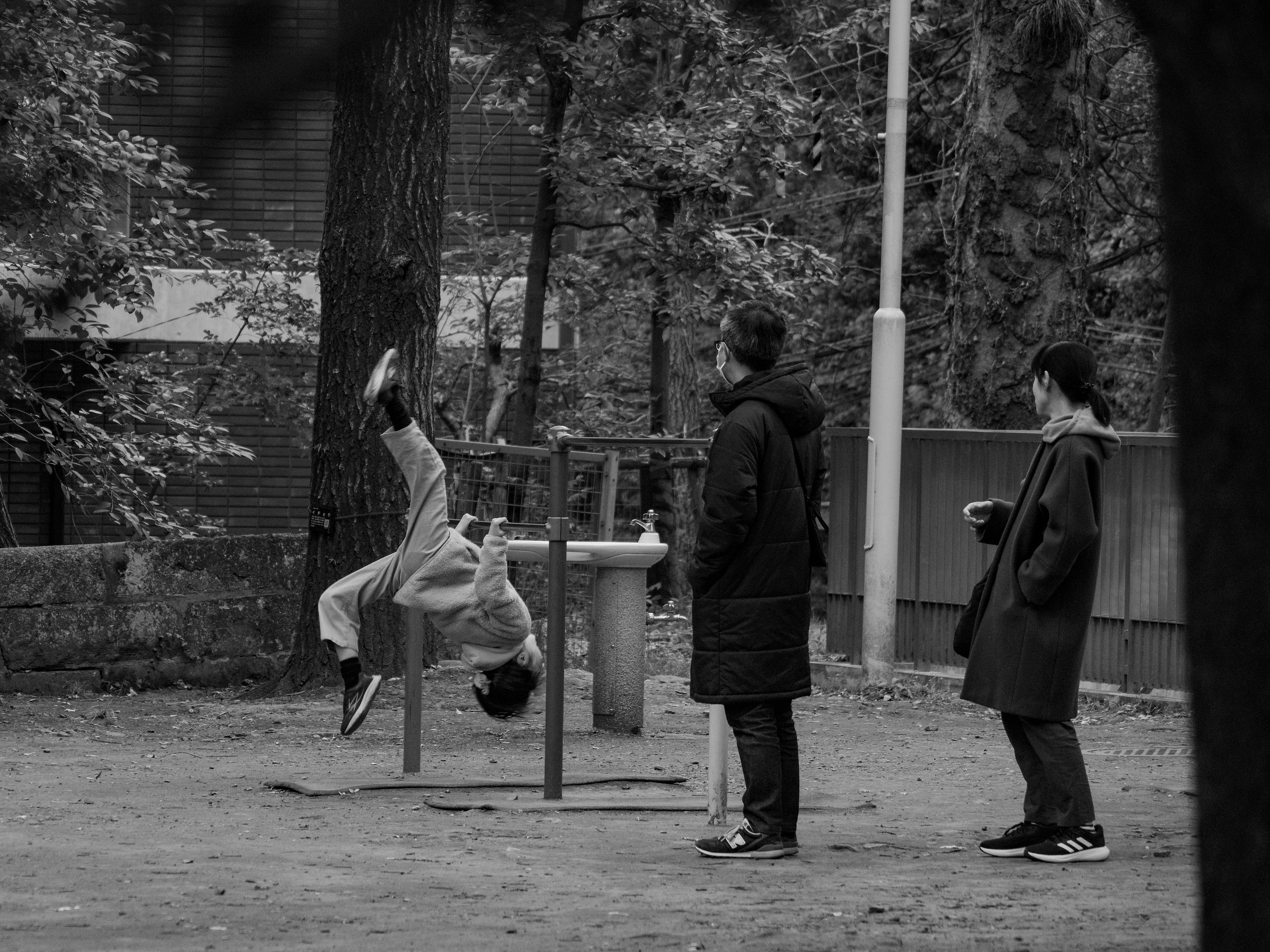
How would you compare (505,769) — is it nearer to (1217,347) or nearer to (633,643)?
(633,643)

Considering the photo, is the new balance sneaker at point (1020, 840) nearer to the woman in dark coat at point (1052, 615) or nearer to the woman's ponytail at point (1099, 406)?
the woman in dark coat at point (1052, 615)

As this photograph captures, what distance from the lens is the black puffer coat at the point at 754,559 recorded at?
554cm

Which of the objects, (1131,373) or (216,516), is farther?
(1131,373)

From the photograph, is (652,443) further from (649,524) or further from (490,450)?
(490,450)

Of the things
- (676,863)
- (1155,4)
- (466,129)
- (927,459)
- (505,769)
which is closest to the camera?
(1155,4)

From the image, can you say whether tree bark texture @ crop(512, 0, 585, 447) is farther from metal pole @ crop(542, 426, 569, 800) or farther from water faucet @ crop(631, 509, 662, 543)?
metal pole @ crop(542, 426, 569, 800)

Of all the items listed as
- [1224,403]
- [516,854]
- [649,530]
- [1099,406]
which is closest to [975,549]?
[649,530]

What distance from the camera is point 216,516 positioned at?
19734 mm

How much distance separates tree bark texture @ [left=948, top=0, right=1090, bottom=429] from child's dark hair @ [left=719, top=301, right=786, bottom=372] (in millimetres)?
7106

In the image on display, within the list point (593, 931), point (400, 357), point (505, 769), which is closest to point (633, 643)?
point (505, 769)

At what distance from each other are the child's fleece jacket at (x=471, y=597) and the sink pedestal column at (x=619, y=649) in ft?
4.62

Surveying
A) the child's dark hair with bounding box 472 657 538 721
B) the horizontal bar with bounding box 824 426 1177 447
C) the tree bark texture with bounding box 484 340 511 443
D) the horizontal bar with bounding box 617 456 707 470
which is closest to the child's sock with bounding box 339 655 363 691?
the child's dark hair with bounding box 472 657 538 721

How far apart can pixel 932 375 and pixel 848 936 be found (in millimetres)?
24905

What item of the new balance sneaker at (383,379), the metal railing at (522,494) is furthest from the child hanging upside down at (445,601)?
the metal railing at (522,494)
